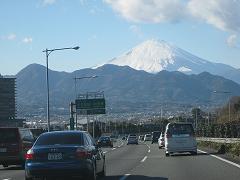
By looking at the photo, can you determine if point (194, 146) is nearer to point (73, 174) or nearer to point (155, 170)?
point (155, 170)

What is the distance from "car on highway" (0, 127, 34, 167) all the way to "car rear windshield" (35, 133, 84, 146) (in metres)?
9.86

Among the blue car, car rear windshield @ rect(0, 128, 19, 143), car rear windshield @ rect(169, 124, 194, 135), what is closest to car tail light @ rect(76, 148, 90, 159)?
the blue car

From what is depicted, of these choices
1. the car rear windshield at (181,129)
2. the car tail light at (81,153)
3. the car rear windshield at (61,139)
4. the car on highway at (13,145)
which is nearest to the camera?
the car tail light at (81,153)

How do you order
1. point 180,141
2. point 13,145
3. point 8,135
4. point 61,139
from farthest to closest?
1. point 180,141
2. point 8,135
3. point 13,145
4. point 61,139

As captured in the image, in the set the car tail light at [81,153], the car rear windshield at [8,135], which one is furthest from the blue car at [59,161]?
the car rear windshield at [8,135]

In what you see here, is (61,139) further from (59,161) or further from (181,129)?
(181,129)

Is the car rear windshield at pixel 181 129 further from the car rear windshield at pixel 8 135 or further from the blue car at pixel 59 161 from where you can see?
the blue car at pixel 59 161

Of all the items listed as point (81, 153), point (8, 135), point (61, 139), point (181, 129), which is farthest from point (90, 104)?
point (81, 153)

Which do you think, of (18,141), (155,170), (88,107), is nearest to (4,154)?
(18,141)

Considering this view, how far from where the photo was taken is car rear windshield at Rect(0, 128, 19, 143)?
28.8m

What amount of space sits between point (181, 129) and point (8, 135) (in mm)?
11373

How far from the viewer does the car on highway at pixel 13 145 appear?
2847 centimetres

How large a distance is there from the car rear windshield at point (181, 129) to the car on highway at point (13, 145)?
10.2m

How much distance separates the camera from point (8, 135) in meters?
29.0
